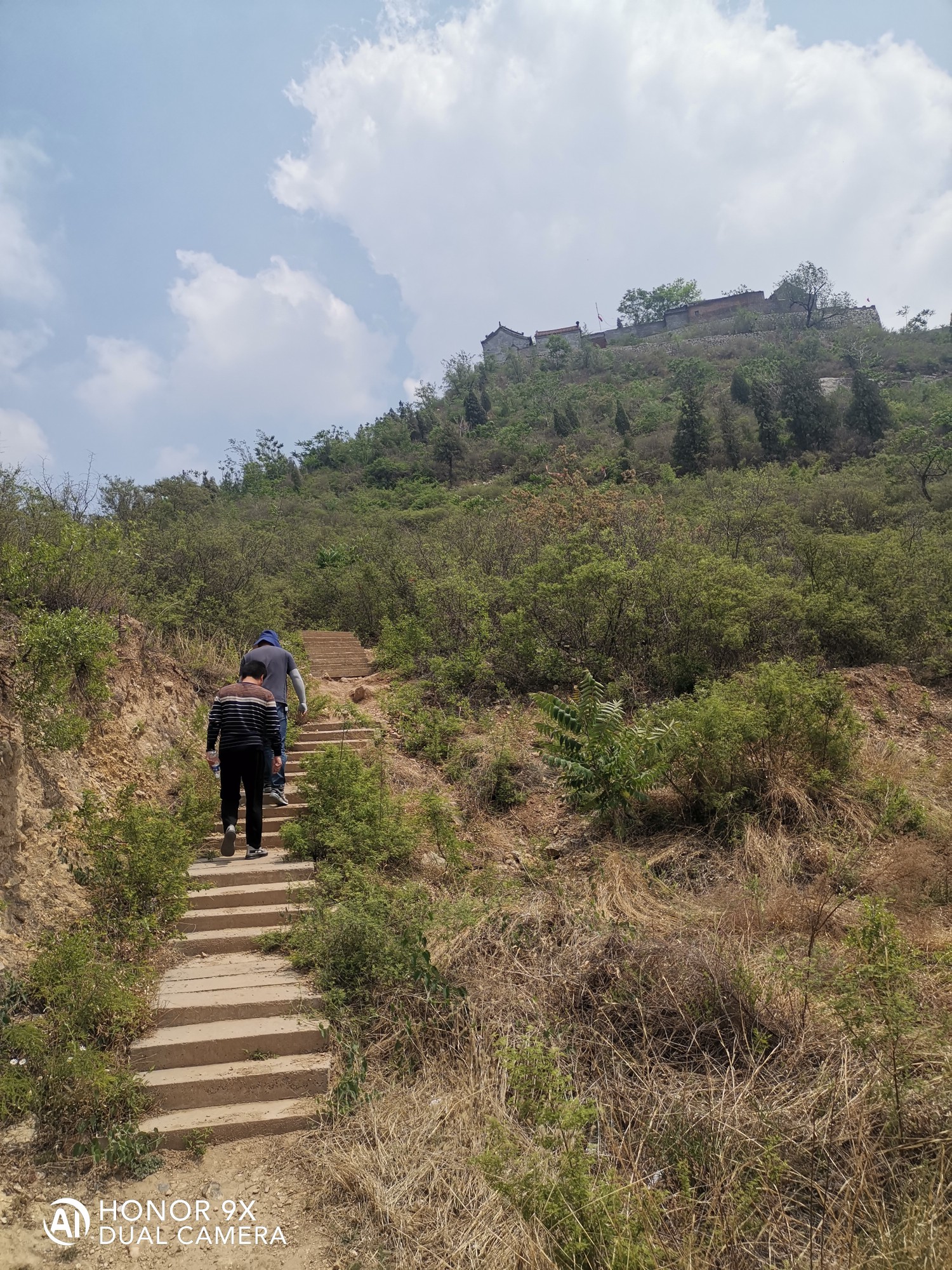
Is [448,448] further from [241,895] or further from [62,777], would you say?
[241,895]

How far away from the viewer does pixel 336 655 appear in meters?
14.0

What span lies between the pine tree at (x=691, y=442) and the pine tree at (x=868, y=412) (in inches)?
278

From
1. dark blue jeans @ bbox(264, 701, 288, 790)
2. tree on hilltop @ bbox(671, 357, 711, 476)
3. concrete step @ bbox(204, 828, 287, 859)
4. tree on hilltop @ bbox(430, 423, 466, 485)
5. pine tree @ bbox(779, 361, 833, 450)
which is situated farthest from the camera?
tree on hilltop @ bbox(430, 423, 466, 485)

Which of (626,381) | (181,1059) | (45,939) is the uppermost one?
(626,381)

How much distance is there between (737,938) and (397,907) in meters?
2.09

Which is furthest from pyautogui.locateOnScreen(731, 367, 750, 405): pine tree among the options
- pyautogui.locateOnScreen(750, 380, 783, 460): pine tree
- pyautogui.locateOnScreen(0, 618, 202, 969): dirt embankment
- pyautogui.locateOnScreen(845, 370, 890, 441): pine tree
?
pyautogui.locateOnScreen(0, 618, 202, 969): dirt embankment

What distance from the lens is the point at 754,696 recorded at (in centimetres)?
707

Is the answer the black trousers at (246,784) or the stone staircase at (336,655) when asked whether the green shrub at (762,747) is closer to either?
the black trousers at (246,784)

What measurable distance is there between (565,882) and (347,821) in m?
1.82

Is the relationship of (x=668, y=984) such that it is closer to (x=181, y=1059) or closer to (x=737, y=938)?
(x=737, y=938)

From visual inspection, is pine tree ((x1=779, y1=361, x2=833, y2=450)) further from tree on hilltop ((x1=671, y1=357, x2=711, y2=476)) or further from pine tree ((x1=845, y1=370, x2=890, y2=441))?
tree on hilltop ((x1=671, y1=357, x2=711, y2=476))

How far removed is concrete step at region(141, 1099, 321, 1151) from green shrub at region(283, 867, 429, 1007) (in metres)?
0.61

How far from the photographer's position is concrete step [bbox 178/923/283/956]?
4.93 m

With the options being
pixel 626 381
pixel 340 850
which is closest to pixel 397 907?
pixel 340 850
